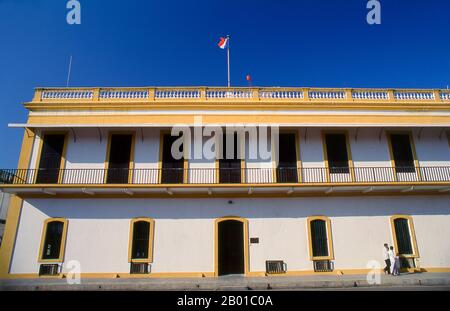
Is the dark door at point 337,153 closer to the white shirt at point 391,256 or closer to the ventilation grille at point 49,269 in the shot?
the white shirt at point 391,256

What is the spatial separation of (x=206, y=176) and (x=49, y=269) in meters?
7.76

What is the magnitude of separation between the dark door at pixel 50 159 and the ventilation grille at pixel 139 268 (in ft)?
17.5

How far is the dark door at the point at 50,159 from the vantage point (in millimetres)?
13703

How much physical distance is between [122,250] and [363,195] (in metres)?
11.2

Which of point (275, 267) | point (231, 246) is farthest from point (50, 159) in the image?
point (275, 267)

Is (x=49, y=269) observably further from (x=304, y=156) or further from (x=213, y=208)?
(x=304, y=156)

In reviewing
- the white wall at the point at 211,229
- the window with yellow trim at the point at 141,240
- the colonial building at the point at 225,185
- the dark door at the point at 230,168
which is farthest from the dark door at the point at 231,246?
the window with yellow trim at the point at 141,240

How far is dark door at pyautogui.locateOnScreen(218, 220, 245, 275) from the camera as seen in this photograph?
13359mm

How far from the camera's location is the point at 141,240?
13.1 meters

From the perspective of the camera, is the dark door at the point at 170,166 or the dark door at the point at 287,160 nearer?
the dark door at the point at 170,166

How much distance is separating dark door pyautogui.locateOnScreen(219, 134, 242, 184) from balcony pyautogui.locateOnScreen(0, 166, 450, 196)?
0.05 m

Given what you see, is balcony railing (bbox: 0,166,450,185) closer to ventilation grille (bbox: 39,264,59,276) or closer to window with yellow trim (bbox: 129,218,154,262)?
window with yellow trim (bbox: 129,218,154,262)

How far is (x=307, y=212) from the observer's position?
13.5 metres
